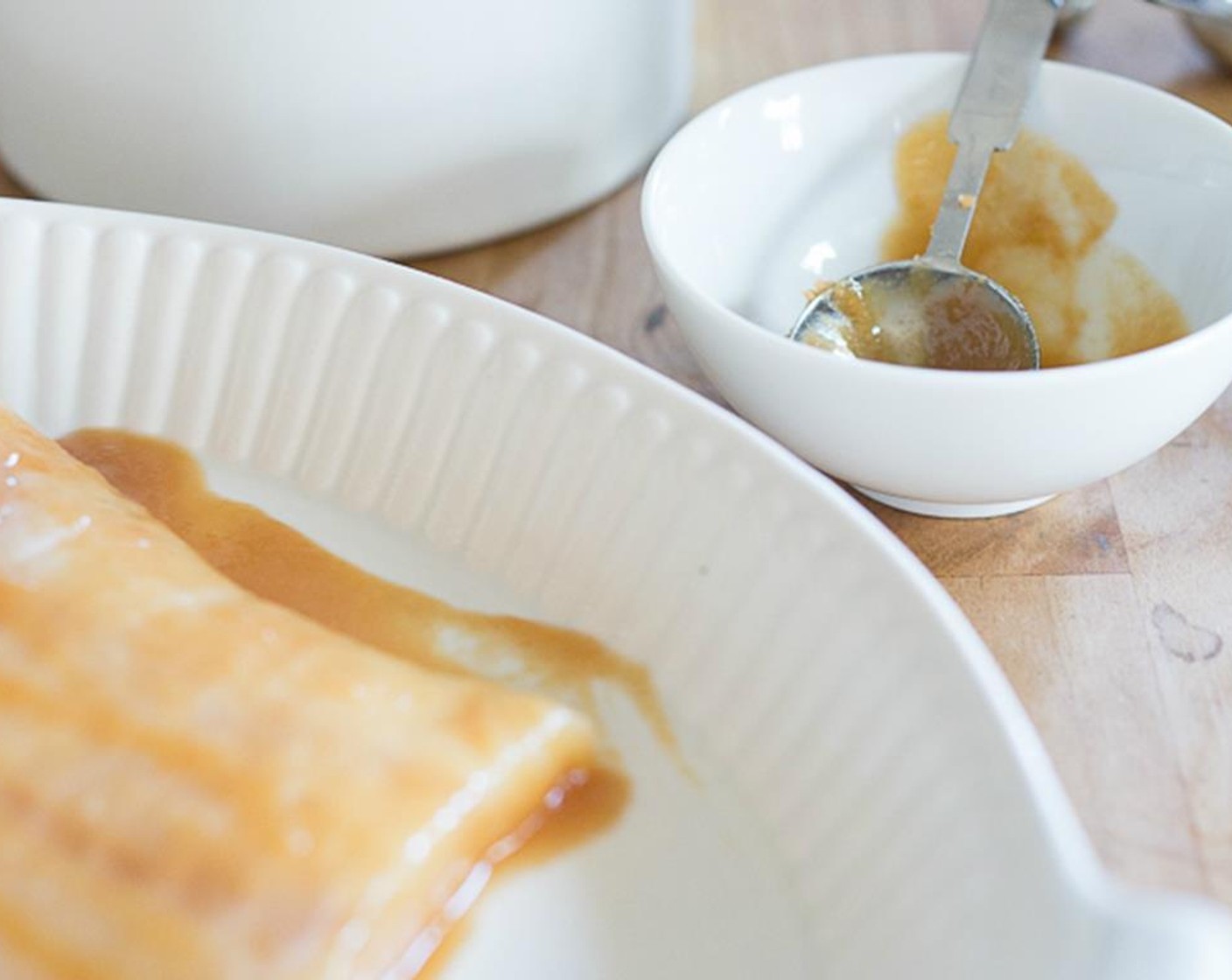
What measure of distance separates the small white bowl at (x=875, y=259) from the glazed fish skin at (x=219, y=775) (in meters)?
0.16

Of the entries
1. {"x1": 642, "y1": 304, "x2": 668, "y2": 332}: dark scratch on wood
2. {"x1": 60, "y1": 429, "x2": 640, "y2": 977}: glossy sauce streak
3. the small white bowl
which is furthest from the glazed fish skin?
{"x1": 642, "y1": 304, "x2": 668, "y2": 332}: dark scratch on wood

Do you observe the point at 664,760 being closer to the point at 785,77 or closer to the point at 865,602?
the point at 865,602

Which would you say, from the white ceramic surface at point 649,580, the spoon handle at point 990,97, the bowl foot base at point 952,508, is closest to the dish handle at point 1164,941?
the white ceramic surface at point 649,580

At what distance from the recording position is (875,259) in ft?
2.52

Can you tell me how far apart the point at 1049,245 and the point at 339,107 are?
327 mm

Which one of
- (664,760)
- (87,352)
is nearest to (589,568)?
(664,760)

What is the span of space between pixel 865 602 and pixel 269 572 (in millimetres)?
238

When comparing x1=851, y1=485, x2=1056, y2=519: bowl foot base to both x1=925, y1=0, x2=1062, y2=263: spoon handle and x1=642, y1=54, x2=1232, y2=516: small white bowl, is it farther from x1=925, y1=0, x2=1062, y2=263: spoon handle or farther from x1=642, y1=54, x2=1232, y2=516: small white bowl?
x1=925, y1=0, x2=1062, y2=263: spoon handle

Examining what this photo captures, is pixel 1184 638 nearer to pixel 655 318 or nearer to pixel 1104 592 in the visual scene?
pixel 1104 592

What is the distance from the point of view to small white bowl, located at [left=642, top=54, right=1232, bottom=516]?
1.93 feet

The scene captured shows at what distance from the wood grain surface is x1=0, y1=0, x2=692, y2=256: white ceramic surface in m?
0.04

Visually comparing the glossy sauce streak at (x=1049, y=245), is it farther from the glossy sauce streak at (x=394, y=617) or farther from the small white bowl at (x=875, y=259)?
the glossy sauce streak at (x=394, y=617)

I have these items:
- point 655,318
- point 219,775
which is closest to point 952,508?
point 655,318

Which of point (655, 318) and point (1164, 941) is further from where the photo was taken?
point (655, 318)
